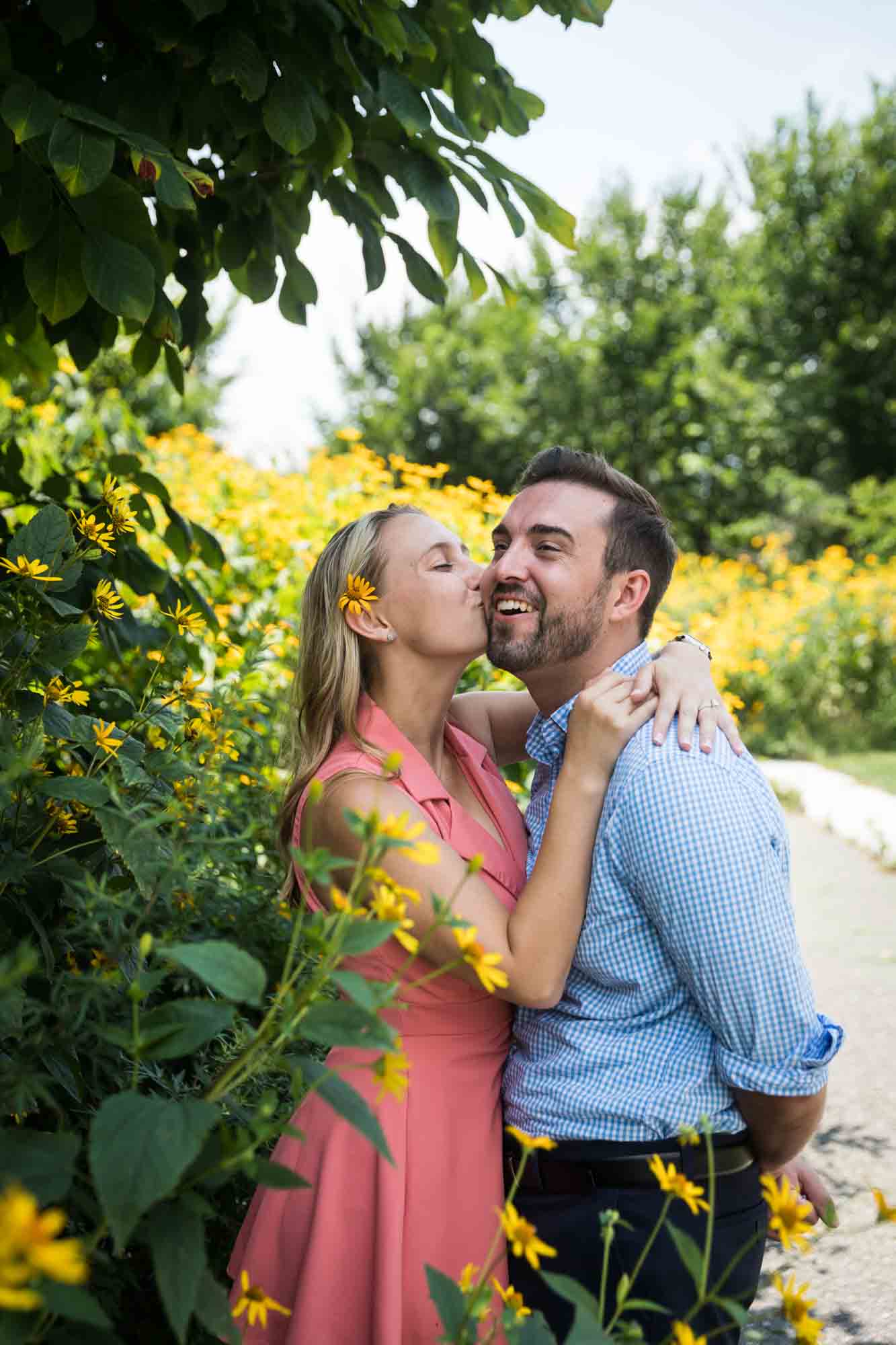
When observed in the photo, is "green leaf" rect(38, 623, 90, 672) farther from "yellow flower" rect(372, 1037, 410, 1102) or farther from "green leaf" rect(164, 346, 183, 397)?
"green leaf" rect(164, 346, 183, 397)

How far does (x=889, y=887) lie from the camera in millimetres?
5883

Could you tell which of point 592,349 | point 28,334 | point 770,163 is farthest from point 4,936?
point 592,349

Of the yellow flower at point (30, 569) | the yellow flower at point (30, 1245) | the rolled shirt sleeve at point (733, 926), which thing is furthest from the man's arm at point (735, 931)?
the yellow flower at point (30, 1245)

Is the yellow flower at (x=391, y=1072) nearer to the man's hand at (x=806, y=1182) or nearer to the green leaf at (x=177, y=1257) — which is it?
the green leaf at (x=177, y=1257)

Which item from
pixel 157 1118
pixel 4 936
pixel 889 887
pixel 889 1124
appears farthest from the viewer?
pixel 889 887

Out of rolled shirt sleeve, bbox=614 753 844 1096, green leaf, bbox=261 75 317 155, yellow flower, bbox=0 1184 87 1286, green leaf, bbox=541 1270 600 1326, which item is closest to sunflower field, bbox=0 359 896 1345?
yellow flower, bbox=0 1184 87 1286

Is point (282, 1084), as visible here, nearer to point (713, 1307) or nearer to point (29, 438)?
point (713, 1307)

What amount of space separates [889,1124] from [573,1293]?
3035 millimetres

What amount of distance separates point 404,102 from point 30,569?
109cm

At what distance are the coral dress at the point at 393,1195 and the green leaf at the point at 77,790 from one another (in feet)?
1.87

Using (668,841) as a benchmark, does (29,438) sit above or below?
above

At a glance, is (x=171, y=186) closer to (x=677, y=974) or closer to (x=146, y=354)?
(x=146, y=354)

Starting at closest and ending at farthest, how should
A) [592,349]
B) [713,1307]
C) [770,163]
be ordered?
[713,1307]
[770,163]
[592,349]

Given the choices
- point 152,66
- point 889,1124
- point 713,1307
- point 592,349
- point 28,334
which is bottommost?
point 889,1124
